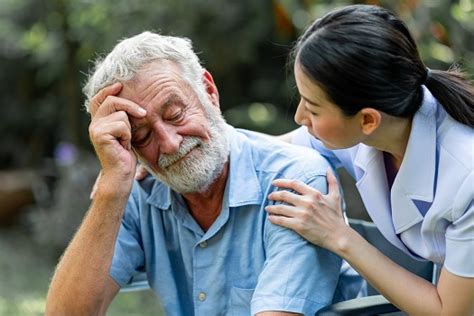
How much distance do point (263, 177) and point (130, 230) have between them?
47cm

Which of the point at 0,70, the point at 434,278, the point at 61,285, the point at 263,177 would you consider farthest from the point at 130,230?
the point at 0,70

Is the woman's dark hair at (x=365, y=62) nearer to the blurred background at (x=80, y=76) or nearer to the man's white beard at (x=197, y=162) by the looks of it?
the man's white beard at (x=197, y=162)

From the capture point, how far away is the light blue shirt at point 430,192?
2143 mm

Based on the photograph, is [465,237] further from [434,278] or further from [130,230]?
[130,230]

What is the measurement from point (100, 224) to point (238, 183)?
1.38 feet

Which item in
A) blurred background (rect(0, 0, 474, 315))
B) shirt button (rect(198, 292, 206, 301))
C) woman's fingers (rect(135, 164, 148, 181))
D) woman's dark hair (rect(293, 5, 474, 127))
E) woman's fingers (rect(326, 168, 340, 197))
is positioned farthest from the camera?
blurred background (rect(0, 0, 474, 315))

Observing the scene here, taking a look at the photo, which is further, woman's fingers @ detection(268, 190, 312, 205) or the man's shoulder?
the man's shoulder

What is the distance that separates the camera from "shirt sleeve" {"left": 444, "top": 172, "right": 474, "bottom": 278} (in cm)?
212

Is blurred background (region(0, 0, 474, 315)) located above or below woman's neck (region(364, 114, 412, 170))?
below

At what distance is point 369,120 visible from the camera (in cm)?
218

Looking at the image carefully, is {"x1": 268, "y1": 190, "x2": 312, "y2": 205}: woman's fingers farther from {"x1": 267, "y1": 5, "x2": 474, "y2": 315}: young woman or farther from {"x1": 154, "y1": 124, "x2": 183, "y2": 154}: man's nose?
{"x1": 154, "y1": 124, "x2": 183, "y2": 154}: man's nose

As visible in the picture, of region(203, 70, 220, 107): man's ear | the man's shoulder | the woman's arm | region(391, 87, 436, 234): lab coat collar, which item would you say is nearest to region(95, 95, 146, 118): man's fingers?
region(203, 70, 220, 107): man's ear

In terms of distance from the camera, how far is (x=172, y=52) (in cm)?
247

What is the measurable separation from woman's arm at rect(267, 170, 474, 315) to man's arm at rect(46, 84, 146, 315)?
465mm
